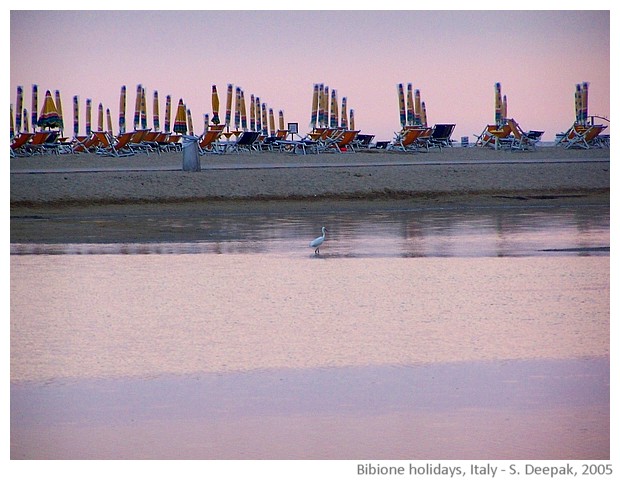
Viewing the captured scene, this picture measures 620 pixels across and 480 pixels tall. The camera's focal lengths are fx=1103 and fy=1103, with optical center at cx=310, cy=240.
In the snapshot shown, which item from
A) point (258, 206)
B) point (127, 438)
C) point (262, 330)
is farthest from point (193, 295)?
point (258, 206)

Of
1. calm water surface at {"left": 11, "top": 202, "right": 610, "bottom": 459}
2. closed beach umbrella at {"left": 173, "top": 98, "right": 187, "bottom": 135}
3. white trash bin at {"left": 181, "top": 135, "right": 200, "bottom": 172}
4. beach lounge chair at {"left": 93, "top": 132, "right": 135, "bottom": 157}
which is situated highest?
closed beach umbrella at {"left": 173, "top": 98, "right": 187, "bottom": 135}

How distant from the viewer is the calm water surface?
5.93m

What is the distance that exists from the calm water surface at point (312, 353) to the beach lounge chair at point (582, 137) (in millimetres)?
29376

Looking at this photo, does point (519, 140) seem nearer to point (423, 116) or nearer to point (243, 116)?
point (423, 116)

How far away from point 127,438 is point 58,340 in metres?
2.72

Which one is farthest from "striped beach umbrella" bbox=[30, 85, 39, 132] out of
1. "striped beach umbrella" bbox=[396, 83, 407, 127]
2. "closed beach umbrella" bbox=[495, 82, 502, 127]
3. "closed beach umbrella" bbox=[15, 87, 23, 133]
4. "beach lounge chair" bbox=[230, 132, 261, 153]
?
"closed beach umbrella" bbox=[495, 82, 502, 127]

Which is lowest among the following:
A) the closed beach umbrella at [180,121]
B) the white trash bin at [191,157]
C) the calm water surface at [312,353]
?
the calm water surface at [312,353]

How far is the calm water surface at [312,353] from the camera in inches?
234

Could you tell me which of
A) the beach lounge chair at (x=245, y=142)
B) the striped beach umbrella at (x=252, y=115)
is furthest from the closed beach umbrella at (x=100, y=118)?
the beach lounge chair at (x=245, y=142)

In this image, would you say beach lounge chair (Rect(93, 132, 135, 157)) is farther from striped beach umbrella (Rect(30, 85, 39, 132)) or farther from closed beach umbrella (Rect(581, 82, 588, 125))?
closed beach umbrella (Rect(581, 82, 588, 125))

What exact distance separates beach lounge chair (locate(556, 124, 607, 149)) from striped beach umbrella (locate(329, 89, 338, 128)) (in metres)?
11.7

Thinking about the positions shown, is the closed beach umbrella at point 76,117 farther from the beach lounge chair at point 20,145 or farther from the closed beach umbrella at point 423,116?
the closed beach umbrella at point 423,116
